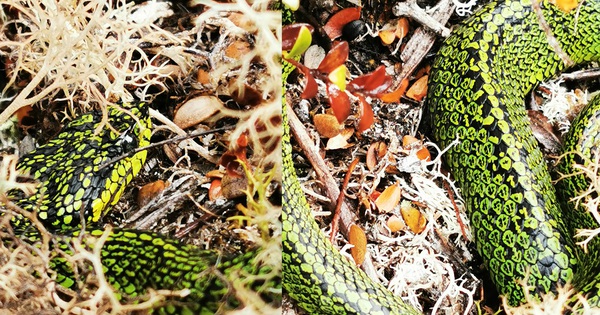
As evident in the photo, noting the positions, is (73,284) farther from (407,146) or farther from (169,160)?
(407,146)

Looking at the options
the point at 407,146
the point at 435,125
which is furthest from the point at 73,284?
the point at 435,125

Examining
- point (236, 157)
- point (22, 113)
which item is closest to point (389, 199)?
point (236, 157)

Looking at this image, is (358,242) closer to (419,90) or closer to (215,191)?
(419,90)

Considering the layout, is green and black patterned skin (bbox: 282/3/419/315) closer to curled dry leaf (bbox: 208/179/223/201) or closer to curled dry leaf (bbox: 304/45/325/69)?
curled dry leaf (bbox: 304/45/325/69)

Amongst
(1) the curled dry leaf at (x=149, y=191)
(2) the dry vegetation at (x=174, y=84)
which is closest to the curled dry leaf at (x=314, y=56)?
(2) the dry vegetation at (x=174, y=84)

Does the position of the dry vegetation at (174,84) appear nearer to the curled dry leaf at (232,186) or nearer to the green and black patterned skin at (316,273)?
the curled dry leaf at (232,186)

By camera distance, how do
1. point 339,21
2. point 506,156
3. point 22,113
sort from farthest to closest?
1. point 506,156
2. point 339,21
3. point 22,113

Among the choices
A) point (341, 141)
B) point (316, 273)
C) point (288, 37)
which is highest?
point (288, 37)

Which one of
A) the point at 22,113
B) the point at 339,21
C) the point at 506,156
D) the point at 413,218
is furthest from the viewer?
the point at 506,156

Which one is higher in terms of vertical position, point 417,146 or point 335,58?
point 335,58
